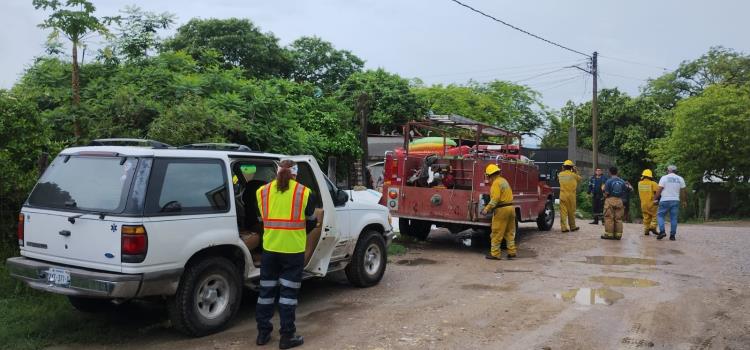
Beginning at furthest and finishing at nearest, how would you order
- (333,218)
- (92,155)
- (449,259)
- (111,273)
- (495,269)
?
(449,259) < (495,269) < (333,218) < (92,155) < (111,273)

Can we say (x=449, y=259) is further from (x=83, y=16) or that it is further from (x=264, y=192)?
(x=83, y=16)

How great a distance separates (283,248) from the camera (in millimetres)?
5262

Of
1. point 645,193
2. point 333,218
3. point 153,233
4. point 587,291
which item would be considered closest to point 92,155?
point 153,233

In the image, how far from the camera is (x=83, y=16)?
26.2 feet

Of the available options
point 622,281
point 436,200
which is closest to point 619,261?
point 622,281

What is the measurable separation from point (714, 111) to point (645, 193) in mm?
12946

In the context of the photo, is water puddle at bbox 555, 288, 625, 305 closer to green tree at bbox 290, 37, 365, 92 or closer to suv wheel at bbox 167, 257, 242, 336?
suv wheel at bbox 167, 257, 242, 336

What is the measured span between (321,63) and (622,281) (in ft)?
99.0

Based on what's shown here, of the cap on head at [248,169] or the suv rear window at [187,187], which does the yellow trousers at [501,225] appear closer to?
the cap on head at [248,169]

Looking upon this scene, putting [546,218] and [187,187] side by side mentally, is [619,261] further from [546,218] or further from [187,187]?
[187,187]

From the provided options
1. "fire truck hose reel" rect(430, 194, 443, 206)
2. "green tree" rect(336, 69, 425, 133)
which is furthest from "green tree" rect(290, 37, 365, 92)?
"fire truck hose reel" rect(430, 194, 443, 206)

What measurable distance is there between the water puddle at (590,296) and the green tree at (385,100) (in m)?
18.7

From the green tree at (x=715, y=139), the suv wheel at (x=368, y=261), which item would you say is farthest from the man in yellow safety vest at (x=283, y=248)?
the green tree at (x=715, y=139)

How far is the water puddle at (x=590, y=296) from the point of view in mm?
6961
